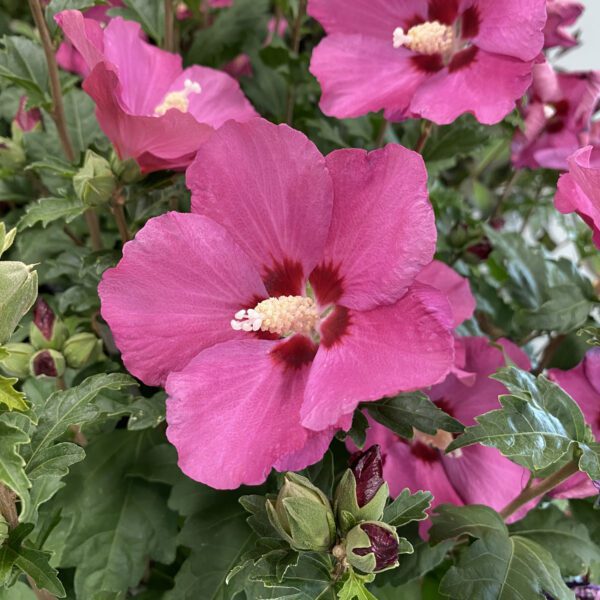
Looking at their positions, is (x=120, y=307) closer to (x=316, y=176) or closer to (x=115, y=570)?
(x=316, y=176)

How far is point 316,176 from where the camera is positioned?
0.48 m

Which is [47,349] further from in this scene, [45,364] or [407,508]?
[407,508]

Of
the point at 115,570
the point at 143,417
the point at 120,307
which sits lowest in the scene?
the point at 115,570

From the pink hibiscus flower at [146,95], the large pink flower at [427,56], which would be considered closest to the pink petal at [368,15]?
the large pink flower at [427,56]

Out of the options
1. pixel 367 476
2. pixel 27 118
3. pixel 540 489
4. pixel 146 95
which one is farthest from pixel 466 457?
pixel 27 118

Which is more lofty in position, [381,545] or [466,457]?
[381,545]

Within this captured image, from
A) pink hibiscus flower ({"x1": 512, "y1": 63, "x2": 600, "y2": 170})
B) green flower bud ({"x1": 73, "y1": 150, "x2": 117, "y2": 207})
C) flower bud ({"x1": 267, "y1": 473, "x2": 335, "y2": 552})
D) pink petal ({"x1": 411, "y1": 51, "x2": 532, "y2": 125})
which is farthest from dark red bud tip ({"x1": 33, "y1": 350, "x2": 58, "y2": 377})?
pink hibiscus flower ({"x1": 512, "y1": 63, "x2": 600, "y2": 170})

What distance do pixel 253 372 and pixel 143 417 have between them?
10 centimetres

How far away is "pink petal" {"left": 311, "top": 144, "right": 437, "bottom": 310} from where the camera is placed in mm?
446

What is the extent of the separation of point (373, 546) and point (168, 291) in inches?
7.8

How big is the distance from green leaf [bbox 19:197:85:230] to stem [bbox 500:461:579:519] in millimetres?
398

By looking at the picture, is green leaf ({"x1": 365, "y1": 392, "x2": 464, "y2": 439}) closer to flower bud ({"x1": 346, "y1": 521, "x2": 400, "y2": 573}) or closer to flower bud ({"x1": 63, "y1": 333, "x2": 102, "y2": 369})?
flower bud ({"x1": 346, "y1": 521, "x2": 400, "y2": 573})

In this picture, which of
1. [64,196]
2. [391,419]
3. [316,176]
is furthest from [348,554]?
[64,196]

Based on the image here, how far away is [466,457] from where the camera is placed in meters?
0.63
